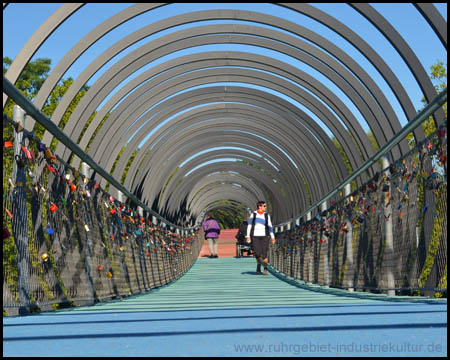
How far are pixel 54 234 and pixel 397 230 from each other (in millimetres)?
3156

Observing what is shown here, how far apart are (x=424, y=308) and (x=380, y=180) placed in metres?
2.45

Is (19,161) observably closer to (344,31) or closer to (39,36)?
(39,36)

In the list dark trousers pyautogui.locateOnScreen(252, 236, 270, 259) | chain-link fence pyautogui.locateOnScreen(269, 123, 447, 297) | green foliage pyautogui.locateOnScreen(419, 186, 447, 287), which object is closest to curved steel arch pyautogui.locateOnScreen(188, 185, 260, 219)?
dark trousers pyautogui.locateOnScreen(252, 236, 270, 259)

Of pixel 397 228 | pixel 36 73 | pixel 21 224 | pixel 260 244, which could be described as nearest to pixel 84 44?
pixel 21 224

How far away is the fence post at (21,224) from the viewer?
15.1 ft

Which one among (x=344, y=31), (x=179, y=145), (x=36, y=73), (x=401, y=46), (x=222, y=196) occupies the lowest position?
(x=401, y=46)

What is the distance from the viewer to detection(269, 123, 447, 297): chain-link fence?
5230 mm

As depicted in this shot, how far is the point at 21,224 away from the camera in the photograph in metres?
4.70

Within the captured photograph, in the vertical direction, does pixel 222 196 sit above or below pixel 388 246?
above

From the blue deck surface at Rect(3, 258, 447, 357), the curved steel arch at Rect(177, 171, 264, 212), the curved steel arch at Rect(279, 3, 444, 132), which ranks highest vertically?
the curved steel arch at Rect(177, 171, 264, 212)

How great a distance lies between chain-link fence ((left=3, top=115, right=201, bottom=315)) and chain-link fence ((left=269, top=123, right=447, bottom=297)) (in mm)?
2837

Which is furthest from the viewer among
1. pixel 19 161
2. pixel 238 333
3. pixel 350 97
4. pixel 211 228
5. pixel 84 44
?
pixel 211 228

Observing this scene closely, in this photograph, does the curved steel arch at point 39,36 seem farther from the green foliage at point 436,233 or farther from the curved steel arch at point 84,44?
the green foliage at point 436,233

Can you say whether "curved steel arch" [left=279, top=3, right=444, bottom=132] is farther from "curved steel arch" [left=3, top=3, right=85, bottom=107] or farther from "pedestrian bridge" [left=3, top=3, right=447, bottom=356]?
"curved steel arch" [left=3, top=3, right=85, bottom=107]
